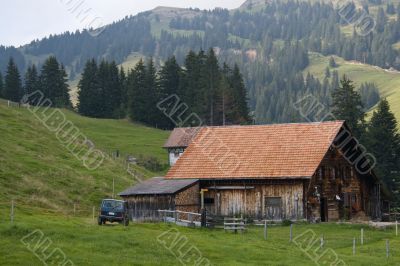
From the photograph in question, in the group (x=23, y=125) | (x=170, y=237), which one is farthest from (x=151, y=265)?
(x=23, y=125)

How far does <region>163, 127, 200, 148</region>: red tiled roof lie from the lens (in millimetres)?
87750

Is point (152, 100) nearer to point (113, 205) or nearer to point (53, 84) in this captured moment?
point (53, 84)

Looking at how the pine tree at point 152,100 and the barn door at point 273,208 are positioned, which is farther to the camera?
the pine tree at point 152,100

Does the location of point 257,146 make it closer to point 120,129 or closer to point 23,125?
point 23,125

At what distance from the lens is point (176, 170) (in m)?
53.4

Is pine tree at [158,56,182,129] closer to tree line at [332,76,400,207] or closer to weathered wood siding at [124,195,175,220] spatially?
tree line at [332,76,400,207]

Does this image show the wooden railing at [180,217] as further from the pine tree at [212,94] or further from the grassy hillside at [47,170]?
the pine tree at [212,94]

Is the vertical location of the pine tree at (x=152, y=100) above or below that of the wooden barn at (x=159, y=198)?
above

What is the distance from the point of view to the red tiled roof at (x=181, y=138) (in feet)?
288

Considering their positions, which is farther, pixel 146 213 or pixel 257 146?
pixel 257 146

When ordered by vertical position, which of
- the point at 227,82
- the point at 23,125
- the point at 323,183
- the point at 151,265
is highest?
the point at 227,82

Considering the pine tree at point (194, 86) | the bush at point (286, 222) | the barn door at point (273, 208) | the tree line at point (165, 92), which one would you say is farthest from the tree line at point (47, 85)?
the bush at point (286, 222)

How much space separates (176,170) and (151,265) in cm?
2719

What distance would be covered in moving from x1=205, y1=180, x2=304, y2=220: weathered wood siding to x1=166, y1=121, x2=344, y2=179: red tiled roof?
3.35ft
